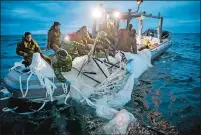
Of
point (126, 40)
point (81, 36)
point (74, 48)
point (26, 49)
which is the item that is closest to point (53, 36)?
point (81, 36)

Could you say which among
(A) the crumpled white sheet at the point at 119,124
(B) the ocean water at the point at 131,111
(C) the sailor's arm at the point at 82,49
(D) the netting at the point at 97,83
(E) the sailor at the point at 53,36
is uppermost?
(E) the sailor at the point at 53,36

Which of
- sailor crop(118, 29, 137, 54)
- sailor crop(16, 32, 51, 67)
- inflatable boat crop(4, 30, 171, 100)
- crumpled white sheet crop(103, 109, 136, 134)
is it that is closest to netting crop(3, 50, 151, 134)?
inflatable boat crop(4, 30, 171, 100)

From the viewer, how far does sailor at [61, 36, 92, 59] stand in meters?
8.75

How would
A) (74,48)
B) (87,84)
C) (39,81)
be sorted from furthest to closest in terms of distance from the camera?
(74,48), (87,84), (39,81)

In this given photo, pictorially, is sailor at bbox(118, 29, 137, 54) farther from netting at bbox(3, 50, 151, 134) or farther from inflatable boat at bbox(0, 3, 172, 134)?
netting at bbox(3, 50, 151, 134)

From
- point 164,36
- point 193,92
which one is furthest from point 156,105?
point 164,36

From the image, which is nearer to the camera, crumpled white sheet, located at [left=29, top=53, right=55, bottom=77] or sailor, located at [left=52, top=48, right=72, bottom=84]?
crumpled white sheet, located at [left=29, top=53, right=55, bottom=77]

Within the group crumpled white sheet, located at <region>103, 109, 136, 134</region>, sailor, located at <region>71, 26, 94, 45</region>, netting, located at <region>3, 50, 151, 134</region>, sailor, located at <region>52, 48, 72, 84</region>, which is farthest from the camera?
sailor, located at <region>71, 26, 94, 45</region>

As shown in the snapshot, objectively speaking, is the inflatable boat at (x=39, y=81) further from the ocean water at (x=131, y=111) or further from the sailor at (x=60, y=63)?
the ocean water at (x=131, y=111)

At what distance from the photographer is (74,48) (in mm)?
8898

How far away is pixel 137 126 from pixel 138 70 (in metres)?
6.34

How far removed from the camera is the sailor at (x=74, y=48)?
875 centimetres

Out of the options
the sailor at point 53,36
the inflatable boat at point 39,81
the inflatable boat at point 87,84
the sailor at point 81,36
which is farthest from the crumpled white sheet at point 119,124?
the sailor at point 53,36

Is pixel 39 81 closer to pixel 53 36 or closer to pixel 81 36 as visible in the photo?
pixel 53 36
